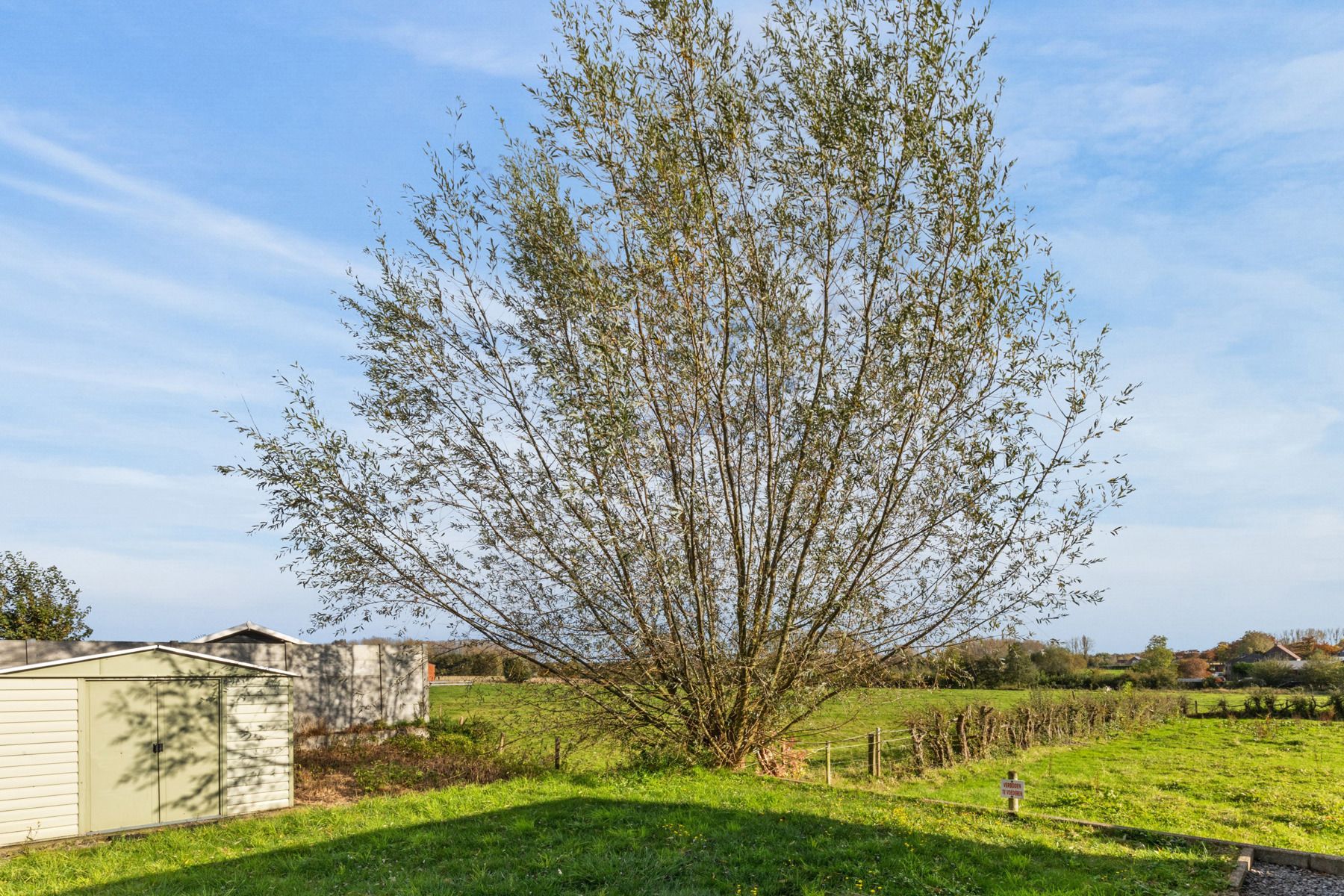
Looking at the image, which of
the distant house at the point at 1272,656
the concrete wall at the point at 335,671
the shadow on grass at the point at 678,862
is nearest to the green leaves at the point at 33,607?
the concrete wall at the point at 335,671

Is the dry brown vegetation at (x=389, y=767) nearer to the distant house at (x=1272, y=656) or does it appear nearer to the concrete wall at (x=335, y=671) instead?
the concrete wall at (x=335, y=671)

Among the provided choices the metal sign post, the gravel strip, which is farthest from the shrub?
the gravel strip

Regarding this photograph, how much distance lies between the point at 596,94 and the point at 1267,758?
1866 cm

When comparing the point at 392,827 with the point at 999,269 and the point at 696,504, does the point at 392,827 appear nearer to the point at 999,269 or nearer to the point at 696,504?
the point at 696,504

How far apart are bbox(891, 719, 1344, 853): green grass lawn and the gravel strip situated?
1.80 metres

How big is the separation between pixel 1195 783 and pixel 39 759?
16049mm

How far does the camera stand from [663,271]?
844cm

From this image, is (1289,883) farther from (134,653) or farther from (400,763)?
(134,653)

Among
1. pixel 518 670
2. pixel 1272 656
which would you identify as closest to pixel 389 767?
pixel 518 670

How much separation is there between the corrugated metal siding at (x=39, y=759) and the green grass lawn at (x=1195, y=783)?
32.5ft

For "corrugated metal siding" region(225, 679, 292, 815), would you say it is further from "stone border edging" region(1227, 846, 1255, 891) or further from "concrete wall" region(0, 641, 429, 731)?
"stone border edging" region(1227, 846, 1255, 891)

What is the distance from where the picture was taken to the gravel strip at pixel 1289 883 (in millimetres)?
5559

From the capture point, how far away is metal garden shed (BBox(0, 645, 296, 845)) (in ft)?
25.7

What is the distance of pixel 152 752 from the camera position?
28.1 feet
